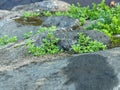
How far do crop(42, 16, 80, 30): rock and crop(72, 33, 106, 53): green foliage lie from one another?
366cm

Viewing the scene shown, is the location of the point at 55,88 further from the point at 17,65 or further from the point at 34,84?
the point at 17,65

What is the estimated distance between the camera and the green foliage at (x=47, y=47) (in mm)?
8867

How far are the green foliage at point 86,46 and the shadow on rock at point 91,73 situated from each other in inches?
32.5

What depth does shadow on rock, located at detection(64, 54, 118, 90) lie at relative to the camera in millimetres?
6488

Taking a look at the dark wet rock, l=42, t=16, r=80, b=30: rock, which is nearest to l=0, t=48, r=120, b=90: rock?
l=42, t=16, r=80, b=30: rock

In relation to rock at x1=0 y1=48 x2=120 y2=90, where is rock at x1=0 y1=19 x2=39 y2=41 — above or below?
below

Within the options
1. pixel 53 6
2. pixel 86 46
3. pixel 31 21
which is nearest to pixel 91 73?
pixel 86 46

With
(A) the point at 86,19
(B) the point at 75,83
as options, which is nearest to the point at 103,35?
(B) the point at 75,83

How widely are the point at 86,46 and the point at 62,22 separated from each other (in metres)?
5.46

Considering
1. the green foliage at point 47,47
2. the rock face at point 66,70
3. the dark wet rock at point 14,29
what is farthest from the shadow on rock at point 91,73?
the dark wet rock at point 14,29

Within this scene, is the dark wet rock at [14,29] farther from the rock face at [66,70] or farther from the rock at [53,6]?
the rock at [53,6]

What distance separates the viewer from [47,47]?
9.02 m

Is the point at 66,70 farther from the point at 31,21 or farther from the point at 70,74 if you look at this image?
the point at 31,21

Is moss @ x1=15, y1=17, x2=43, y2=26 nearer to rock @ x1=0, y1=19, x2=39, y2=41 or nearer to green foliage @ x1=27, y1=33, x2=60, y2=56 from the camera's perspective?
rock @ x1=0, y1=19, x2=39, y2=41
